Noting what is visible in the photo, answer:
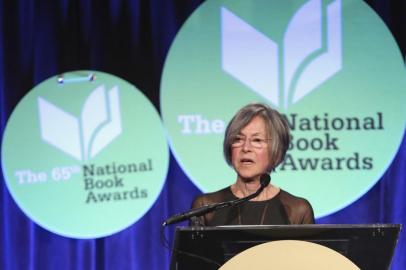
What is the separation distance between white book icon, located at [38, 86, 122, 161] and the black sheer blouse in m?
1.29

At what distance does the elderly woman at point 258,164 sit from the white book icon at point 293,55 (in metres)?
0.74

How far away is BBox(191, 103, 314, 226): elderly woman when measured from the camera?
270 centimetres

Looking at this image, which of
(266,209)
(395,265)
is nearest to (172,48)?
(266,209)

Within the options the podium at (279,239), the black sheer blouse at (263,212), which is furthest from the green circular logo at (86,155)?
the podium at (279,239)

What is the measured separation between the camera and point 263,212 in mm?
2672

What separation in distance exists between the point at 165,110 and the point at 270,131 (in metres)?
1.04

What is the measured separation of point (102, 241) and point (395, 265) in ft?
6.18

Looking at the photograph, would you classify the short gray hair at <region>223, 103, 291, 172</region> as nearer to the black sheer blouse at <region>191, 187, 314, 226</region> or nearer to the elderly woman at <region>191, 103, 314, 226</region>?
the elderly woman at <region>191, 103, 314, 226</region>

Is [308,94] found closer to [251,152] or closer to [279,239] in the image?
[251,152]

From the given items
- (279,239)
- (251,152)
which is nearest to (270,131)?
(251,152)

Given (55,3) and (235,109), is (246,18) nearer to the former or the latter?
(235,109)

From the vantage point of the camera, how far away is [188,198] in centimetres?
389

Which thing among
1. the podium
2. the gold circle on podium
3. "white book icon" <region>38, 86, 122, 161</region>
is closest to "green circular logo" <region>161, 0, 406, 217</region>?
"white book icon" <region>38, 86, 122, 161</region>

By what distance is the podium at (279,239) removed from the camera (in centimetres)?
136
